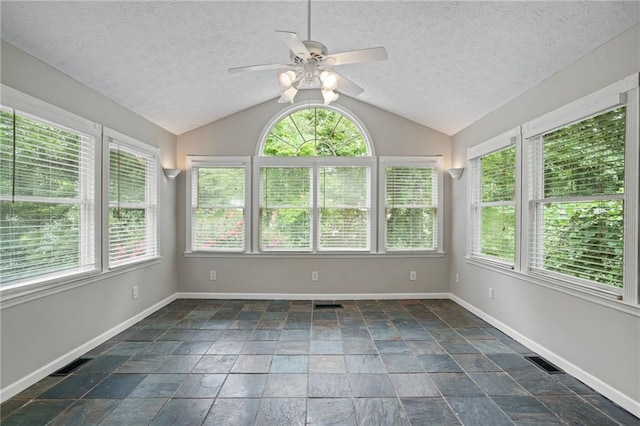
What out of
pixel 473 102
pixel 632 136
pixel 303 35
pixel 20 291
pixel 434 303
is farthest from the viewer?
pixel 434 303

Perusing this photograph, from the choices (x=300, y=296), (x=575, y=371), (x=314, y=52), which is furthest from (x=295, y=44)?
(x=300, y=296)

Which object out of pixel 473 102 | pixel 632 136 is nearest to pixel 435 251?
pixel 473 102

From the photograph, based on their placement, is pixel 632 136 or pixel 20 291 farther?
pixel 20 291

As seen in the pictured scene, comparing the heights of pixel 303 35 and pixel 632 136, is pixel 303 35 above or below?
above

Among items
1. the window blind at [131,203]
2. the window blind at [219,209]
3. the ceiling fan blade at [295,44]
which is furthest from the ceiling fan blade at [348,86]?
the window blind at [219,209]

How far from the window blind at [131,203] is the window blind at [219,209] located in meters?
0.68

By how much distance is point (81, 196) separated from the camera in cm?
302

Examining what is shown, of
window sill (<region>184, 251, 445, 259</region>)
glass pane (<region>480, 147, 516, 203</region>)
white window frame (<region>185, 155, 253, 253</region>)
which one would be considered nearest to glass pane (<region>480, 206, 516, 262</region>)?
glass pane (<region>480, 147, 516, 203</region>)

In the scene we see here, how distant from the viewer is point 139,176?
3.98 metres

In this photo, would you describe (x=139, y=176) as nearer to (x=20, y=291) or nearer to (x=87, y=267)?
(x=87, y=267)

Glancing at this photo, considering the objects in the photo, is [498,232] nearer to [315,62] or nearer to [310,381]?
[310,381]

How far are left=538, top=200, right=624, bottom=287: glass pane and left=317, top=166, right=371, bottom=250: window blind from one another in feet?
7.69

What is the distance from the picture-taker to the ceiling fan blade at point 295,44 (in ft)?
6.06

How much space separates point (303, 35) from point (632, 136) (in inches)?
107
